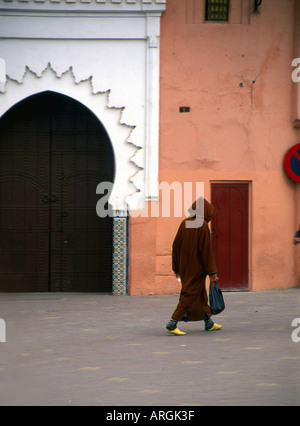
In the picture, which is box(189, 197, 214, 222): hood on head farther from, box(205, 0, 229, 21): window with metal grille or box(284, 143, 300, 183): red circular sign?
box(205, 0, 229, 21): window with metal grille

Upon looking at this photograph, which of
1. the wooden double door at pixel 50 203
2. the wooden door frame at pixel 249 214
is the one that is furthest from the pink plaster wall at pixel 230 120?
the wooden double door at pixel 50 203

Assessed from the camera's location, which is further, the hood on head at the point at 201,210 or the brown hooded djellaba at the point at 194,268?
the hood on head at the point at 201,210

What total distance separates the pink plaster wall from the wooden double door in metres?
0.94

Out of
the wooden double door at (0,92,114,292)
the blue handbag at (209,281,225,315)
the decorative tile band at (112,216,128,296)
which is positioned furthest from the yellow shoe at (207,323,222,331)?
the wooden double door at (0,92,114,292)

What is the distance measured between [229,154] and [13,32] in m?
4.13

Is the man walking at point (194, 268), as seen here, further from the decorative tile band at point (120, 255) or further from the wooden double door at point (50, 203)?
the wooden double door at point (50, 203)

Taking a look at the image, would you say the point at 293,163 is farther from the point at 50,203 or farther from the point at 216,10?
the point at 50,203

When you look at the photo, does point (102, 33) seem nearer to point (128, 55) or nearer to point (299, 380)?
point (128, 55)

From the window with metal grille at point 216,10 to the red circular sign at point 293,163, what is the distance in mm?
2513

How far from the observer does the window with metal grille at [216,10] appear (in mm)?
14039

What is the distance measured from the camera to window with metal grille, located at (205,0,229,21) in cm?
1404

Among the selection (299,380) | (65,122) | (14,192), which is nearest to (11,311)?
(14,192)

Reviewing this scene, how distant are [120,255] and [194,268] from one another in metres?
4.15

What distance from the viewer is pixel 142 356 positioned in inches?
325
